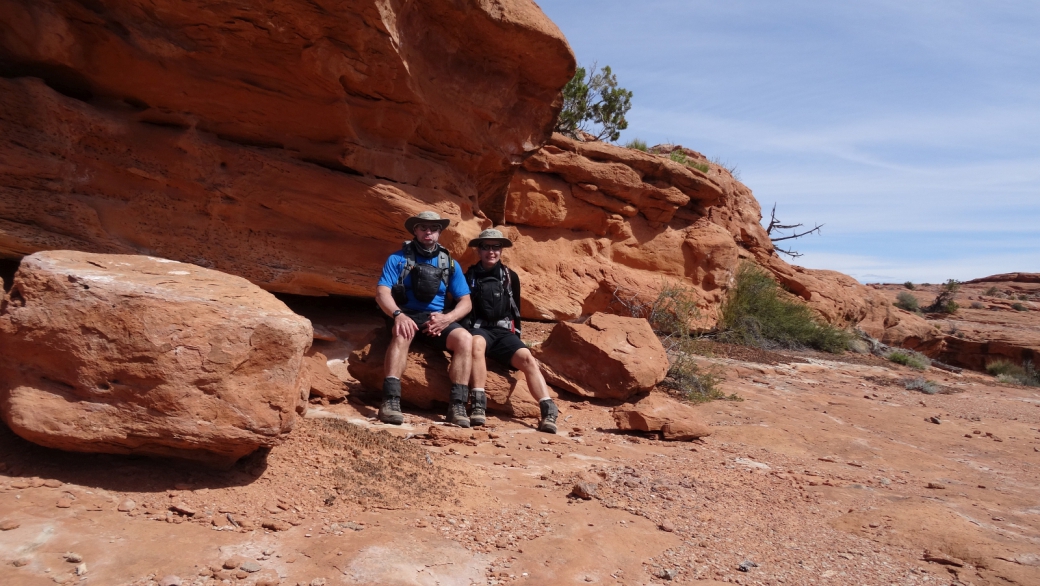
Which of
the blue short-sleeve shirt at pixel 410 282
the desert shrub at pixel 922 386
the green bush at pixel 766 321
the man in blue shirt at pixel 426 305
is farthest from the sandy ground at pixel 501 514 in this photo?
the green bush at pixel 766 321

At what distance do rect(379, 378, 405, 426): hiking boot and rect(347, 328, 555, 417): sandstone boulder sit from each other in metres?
0.33

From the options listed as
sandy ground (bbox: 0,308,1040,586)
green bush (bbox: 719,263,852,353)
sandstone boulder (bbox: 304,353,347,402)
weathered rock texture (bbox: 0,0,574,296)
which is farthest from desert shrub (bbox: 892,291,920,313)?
sandstone boulder (bbox: 304,353,347,402)

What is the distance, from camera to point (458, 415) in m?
5.40

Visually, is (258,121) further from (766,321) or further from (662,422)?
(766,321)

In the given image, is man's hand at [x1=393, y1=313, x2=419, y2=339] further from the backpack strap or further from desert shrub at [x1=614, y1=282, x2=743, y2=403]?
desert shrub at [x1=614, y1=282, x2=743, y2=403]

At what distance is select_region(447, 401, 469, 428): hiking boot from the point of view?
17.6 ft

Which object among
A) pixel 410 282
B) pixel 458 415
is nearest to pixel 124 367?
pixel 458 415

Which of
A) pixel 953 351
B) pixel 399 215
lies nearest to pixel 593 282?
pixel 399 215

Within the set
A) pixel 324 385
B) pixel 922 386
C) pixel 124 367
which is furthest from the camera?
pixel 922 386

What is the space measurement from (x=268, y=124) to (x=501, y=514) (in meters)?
4.46

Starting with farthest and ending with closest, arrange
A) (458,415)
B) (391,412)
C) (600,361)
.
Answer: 1. (600,361)
2. (458,415)
3. (391,412)

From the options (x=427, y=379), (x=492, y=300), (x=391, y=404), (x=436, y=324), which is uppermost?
(x=492, y=300)

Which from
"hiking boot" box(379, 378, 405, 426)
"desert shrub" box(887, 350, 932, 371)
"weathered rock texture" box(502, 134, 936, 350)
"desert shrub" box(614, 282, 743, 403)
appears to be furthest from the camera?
"desert shrub" box(887, 350, 932, 371)

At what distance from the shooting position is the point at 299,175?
657cm
